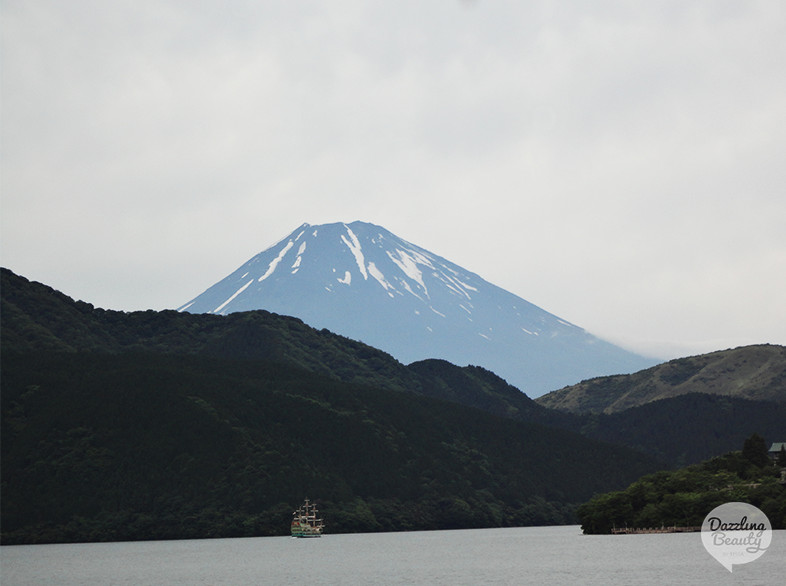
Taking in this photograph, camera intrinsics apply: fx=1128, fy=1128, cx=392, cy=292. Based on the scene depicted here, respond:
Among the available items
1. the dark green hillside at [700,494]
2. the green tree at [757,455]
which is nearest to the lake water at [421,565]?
the dark green hillside at [700,494]

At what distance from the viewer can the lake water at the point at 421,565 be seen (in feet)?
390

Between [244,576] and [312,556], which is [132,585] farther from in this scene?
[312,556]

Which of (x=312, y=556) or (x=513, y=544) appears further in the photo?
(x=513, y=544)

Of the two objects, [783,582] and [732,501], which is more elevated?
[732,501]

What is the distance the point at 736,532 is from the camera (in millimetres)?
173000

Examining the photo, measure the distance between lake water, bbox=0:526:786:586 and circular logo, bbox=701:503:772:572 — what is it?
6.61ft

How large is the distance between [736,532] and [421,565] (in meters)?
56.1

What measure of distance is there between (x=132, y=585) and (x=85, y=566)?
122 ft

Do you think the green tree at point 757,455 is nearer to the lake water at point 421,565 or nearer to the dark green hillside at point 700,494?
the dark green hillside at point 700,494

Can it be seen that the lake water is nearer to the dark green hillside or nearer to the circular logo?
the circular logo

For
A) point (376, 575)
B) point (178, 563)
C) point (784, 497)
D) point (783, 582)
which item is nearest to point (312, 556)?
point (178, 563)

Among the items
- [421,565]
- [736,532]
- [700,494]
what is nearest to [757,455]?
[700,494]

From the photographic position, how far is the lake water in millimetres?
118750

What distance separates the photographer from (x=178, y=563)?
6284 inches
